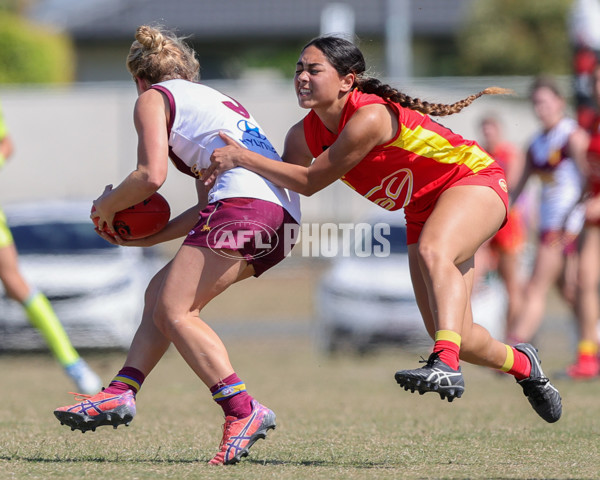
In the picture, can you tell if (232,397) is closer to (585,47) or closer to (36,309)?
(36,309)

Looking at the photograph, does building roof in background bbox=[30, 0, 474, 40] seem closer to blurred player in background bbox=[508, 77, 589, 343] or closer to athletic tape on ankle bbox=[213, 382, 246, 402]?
blurred player in background bbox=[508, 77, 589, 343]

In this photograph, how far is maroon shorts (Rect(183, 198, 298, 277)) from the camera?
14.6 ft

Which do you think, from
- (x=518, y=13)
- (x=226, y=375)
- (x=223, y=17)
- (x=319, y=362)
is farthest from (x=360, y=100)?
(x=223, y=17)

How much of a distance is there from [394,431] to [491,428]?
1.82 feet

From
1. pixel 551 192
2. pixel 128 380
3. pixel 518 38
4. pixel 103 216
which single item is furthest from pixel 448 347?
pixel 518 38

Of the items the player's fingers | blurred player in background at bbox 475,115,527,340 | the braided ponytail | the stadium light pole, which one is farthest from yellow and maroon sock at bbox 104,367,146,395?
the stadium light pole

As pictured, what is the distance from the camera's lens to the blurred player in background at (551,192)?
8.98m

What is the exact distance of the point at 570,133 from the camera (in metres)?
9.03

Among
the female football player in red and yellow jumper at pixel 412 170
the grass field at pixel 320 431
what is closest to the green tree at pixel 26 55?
the grass field at pixel 320 431

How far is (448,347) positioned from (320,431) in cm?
165

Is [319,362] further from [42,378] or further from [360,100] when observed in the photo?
[360,100]

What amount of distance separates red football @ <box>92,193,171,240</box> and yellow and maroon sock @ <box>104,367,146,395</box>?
615 mm

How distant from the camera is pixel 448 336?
4422 millimetres

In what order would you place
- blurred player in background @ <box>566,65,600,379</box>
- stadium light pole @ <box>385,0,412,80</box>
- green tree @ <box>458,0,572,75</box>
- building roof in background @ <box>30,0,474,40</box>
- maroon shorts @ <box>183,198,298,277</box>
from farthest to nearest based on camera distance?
building roof in background @ <box>30,0,474,40</box> → green tree @ <box>458,0,572,75</box> → stadium light pole @ <box>385,0,412,80</box> → blurred player in background @ <box>566,65,600,379</box> → maroon shorts @ <box>183,198,298,277</box>
